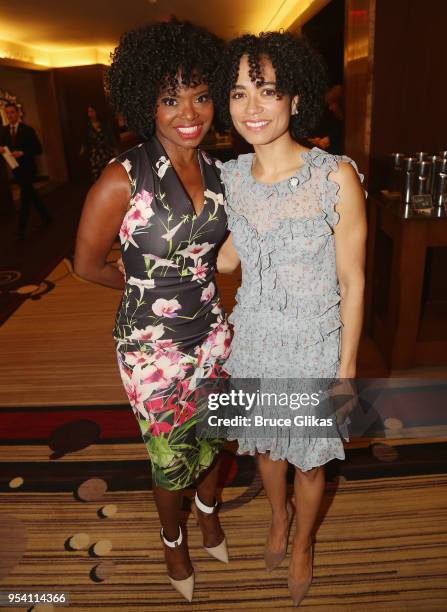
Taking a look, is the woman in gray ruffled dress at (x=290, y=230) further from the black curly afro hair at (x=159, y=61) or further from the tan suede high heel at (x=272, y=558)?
the tan suede high heel at (x=272, y=558)

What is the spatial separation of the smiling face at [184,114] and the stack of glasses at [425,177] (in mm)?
1622

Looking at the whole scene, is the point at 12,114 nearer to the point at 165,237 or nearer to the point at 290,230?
the point at 165,237

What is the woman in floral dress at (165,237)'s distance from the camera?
1.34 m

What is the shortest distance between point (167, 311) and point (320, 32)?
20.0 feet

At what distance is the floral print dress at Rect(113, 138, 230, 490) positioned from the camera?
1.34m

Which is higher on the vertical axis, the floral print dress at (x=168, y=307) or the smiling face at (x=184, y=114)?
the smiling face at (x=184, y=114)

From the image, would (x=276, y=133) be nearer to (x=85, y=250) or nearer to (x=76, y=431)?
(x=85, y=250)

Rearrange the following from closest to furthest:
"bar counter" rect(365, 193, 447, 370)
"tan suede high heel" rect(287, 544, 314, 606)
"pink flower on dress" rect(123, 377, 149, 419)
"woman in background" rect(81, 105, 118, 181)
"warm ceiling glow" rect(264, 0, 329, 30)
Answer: "pink flower on dress" rect(123, 377, 149, 419), "tan suede high heel" rect(287, 544, 314, 606), "bar counter" rect(365, 193, 447, 370), "warm ceiling glow" rect(264, 0, 329, 30), "woman in background" rect(81, 105, 118, 181)

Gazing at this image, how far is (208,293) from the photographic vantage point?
1508mm

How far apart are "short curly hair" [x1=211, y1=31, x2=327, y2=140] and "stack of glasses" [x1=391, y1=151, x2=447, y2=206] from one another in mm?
1417

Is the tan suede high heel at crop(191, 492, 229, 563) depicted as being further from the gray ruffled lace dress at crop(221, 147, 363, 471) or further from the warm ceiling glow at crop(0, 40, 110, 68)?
the warm ceiling glow at crop(0, 40, 110, 68)

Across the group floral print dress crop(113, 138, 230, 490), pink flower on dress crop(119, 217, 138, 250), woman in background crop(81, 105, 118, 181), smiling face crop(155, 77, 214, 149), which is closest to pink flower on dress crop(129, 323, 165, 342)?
floral print dress crop(113, 138, 230, 490)

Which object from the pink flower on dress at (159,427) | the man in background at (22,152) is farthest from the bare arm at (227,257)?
the man in background at (22,152)

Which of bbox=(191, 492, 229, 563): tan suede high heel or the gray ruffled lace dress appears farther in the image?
bbox=(191, 492, 229, 563): tan suede high heel
